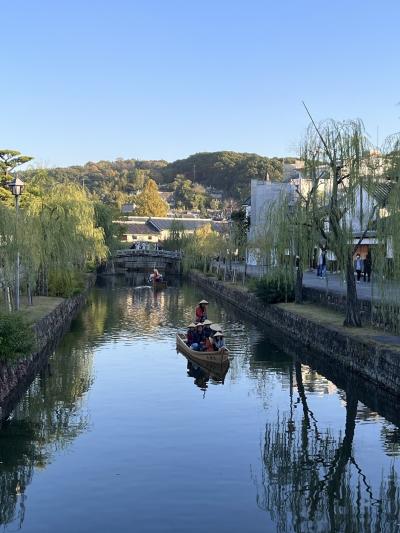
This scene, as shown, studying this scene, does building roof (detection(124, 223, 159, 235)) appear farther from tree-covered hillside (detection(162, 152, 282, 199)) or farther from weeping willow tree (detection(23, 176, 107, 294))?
weeping willow tree (detection(23, 176, 107, 294))

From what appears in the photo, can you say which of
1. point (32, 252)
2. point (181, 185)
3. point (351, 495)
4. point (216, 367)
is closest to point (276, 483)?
point (351, 495)

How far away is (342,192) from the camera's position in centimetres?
2030

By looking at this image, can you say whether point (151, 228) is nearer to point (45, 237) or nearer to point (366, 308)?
→ point (45, 237)

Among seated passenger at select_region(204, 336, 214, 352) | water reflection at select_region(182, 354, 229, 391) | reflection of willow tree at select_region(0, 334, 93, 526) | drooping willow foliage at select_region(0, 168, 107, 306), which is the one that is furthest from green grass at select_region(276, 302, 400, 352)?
drooping willow foliage at select_region(0, 168, 107, 306)

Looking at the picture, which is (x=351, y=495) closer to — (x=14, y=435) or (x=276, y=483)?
(x=276, y=483)

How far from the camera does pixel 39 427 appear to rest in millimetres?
13727

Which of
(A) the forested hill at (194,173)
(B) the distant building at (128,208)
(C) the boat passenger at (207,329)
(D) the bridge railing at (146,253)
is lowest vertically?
(C) the boat passenger at (207,329)

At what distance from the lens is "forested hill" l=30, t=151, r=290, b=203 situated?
456 feet

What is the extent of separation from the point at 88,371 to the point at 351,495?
36.2 feet

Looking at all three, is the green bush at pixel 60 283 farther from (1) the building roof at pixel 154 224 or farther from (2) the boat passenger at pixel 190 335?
(1) the building roof at pixel 154 224

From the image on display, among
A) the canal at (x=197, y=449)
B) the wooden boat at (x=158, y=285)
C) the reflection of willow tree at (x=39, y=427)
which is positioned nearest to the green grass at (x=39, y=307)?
the canal at (x=197, y=449)

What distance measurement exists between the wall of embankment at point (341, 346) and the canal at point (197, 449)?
51 cm

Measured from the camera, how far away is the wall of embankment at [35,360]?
14.8 m

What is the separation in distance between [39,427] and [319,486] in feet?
20.5
